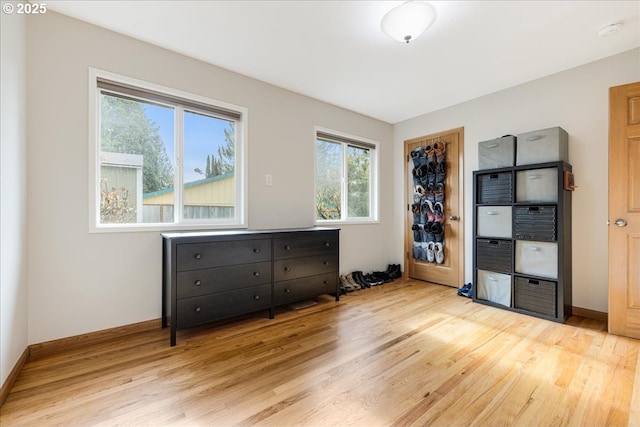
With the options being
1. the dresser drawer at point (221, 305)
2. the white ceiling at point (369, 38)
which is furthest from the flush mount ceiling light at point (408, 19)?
the dresser drawer at point (221, 305)

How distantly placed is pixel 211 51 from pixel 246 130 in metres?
0.75

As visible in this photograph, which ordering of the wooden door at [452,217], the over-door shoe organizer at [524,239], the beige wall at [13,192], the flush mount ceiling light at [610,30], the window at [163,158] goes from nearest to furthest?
the beige wall at [13,192] < the flush mount ceiling light at [610,30] < the window at [163,158] < the over-door shoe organizer at [524,239] < the wooden door at [452,217]

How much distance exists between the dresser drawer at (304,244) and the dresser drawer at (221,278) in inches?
7.7

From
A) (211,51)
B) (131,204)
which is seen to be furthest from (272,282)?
(211,51)

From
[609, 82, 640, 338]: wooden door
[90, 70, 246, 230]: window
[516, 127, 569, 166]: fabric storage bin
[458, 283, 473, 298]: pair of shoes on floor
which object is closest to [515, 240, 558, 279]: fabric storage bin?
[609, 82, 640, 338]: wooden door

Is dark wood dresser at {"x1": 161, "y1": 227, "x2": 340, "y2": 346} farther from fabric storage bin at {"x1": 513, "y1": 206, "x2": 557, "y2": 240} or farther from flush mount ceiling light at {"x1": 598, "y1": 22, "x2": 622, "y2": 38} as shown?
flush mount ceiling light at {"x1": 598, "y1": 22, "x2": 622, "y2": 38}

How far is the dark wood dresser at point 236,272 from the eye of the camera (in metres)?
2.16

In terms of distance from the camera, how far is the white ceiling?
1959 mm

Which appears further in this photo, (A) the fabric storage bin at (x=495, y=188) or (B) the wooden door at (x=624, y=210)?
(A) the fabric storage bin at (x=495, y=188)

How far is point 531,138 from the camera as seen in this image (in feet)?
9.07

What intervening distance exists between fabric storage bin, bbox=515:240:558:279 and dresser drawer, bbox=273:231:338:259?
188cm

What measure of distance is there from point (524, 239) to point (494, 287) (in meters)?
0.61

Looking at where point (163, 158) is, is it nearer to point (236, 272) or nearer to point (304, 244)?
point (236, 272)

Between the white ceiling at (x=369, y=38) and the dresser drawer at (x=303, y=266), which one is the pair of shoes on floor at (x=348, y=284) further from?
the white ceiling at (x=369, y=38)
